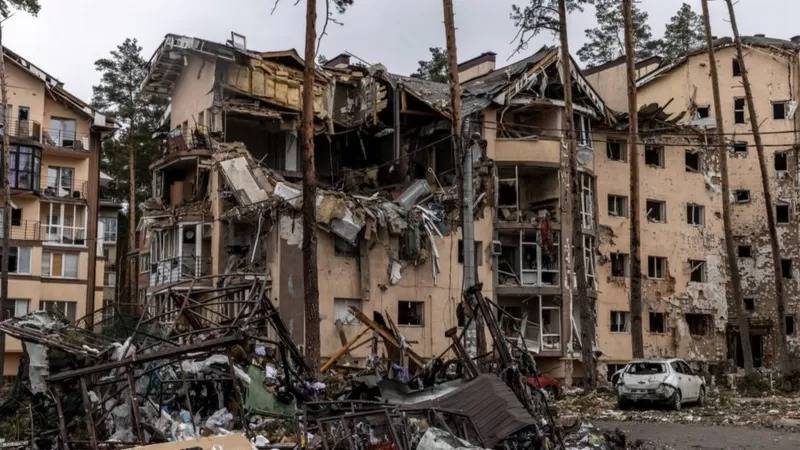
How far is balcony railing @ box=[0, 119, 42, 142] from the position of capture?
46.8 m

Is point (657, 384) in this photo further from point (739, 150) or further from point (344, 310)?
point (739, 150)

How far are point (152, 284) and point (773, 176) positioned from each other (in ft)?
113

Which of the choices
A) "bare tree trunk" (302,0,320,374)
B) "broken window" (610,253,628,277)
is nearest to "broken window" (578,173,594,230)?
"broken window" (610,253,628,277)

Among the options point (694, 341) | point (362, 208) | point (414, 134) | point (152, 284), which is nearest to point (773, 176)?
point (694, 341)

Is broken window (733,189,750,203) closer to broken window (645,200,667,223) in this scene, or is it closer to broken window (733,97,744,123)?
broken window (733,97,744,123)

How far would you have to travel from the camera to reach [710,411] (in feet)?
82.6

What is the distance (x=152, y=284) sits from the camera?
39.3 metres

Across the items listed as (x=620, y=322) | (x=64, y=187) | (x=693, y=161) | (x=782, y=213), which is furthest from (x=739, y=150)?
(x=64, y=187)

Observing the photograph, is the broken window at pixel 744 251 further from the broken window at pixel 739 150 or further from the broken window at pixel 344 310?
the broken window at pixel 344 310

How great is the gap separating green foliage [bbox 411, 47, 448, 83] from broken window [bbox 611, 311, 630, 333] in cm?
2503

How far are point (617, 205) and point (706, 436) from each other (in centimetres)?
2498

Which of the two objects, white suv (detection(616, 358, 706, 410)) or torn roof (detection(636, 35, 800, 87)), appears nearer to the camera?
white suv (detection(616, 358, 706, 410))

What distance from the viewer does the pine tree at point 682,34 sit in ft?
205

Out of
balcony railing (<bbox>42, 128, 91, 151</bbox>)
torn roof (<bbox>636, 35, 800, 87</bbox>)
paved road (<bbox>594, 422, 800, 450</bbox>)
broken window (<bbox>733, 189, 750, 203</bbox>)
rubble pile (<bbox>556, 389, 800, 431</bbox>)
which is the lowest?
rubble pile (<bbox>556, 389, 800, 431</bbox>)
